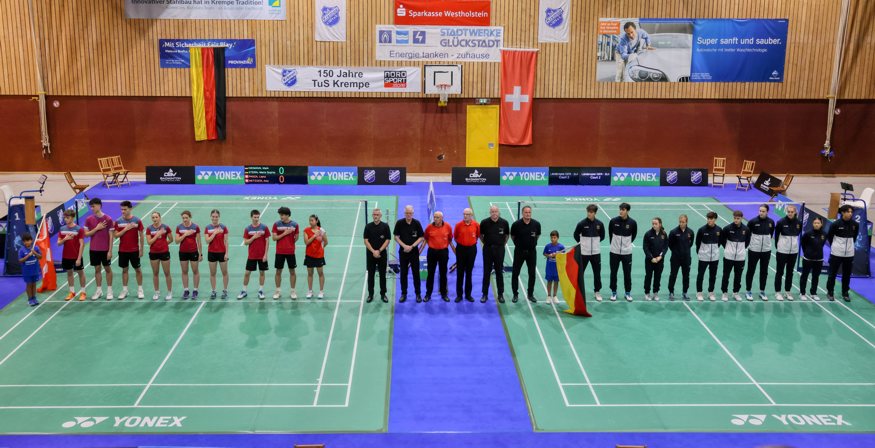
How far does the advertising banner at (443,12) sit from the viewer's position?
3105 centimetres

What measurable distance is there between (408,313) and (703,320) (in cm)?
586

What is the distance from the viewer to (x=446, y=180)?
104 feet

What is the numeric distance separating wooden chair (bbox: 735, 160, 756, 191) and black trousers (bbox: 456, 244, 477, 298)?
1796cm

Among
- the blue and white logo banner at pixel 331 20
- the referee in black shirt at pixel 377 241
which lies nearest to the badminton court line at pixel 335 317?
the referee in black shirt at pixel 377 241

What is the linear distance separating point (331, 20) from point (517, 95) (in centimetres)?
817

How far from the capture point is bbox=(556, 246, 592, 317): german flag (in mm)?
15375

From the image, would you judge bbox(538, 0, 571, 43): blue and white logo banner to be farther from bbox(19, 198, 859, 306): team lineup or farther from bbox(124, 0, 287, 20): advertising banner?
bbox(19, 198, 859, 306): team lineup

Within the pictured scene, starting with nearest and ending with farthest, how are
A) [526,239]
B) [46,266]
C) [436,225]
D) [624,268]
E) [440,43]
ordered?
1. [526,239]
2. [436,225]
3. [624,268]
4. [46,266]
5. [440,43]

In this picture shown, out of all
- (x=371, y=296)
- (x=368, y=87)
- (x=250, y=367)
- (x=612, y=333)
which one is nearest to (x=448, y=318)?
(x=371, y=296)

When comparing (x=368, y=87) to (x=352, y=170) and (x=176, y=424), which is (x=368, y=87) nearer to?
(x=352, y=170)

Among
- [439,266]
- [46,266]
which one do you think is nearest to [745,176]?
[439,266]

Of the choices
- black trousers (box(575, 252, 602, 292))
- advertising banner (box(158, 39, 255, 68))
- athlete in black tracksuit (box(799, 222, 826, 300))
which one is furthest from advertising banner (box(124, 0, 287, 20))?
athlete in black tracksuit (box(799, 222, 826, 300))

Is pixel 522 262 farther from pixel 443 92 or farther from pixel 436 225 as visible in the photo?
pixel 443 92

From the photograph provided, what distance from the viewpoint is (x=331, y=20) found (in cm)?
3123
